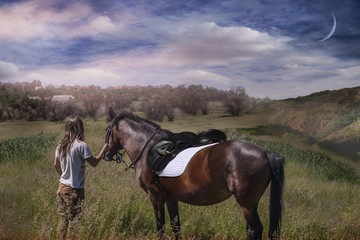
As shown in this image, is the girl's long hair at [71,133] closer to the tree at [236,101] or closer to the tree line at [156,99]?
the tree line at [156,99]

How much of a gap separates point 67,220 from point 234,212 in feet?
8.34

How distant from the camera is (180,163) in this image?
5.11 meters

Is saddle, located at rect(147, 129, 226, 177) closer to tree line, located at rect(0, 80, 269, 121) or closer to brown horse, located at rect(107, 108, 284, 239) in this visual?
brown horse, located at rect(107, 108, 284, 239)

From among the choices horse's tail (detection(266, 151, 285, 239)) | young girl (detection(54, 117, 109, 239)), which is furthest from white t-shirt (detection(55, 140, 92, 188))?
horse's tail (detection(266, 151, 285, 239))

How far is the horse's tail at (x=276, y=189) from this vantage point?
4.68m

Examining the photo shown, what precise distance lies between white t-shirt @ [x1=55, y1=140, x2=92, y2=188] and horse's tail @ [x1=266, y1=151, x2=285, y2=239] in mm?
2076

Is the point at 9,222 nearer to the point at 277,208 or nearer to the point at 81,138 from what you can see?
the point at 81,138

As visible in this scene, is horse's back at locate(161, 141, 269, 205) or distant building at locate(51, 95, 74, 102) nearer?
horse's back at locate(161, 141, 269, 205)

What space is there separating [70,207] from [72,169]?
45cm

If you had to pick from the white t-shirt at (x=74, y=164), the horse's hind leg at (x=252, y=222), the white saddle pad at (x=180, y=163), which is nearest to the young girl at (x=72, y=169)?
the white t-shirt at (x=74, y=164)

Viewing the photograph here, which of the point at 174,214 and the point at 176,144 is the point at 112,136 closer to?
the point at 176,144

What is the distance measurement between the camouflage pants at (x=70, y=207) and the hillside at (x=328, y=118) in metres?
5.08

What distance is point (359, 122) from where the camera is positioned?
9.31 metres

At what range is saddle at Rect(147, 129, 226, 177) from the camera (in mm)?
5238
